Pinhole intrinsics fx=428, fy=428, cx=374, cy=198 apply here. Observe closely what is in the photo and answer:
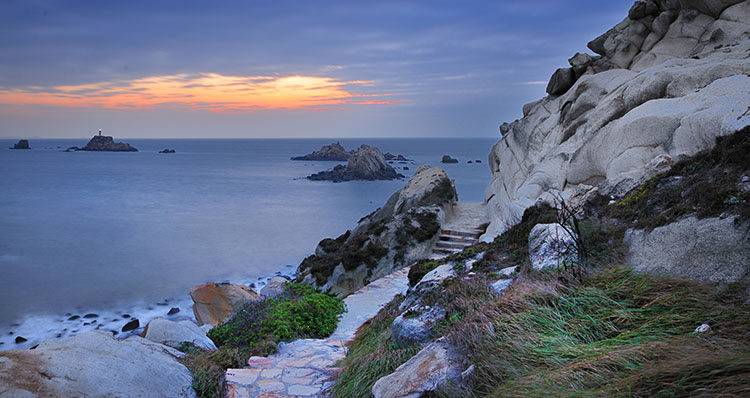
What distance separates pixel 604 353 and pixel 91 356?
15.8ft

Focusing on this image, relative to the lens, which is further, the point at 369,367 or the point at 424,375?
the point at 369,367

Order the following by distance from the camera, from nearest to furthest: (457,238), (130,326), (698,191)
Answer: (698,191), (457,238), (130,326)

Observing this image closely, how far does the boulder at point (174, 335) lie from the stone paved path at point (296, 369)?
Result: 0.98 meters

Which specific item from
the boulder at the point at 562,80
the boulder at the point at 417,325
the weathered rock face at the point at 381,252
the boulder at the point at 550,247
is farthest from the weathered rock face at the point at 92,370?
the boulder at the point at 562,80

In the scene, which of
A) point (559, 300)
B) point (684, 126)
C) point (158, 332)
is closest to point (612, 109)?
point (684, 126)

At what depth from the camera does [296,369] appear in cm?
617

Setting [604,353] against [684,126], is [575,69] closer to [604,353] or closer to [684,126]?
[684,126]

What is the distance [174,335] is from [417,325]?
406cm

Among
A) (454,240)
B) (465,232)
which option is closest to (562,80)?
(465,232)

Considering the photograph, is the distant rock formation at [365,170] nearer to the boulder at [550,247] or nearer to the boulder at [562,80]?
the boulder at [562,80]

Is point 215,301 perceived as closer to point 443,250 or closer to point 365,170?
point 443,250

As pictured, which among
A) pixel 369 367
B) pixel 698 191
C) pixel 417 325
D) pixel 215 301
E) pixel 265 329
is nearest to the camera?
pixel 369 367

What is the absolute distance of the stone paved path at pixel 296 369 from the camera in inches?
209

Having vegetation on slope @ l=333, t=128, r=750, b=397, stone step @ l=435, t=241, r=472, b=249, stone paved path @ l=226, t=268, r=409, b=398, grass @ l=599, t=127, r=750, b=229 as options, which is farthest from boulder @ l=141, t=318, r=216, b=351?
stone step @ l=435, t=241, r=472, b=249
